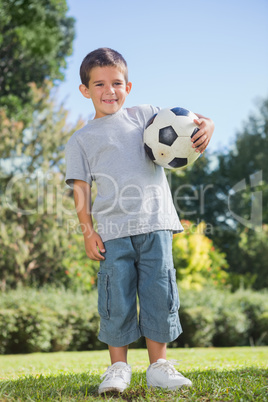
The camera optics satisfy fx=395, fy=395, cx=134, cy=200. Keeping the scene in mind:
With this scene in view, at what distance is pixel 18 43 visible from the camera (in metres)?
14.6

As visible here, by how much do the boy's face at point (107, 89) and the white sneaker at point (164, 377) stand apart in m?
1.67

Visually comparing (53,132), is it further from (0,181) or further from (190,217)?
(190,217)

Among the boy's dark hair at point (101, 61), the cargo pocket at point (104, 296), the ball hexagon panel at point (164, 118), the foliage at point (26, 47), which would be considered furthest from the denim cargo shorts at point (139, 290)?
the foliage at point (26, 47)

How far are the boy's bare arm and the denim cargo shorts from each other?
0.07 metres

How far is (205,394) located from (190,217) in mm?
15695

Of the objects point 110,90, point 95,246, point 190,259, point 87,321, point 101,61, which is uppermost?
point 101,61

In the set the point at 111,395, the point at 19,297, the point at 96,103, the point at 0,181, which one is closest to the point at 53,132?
the point at 0,181

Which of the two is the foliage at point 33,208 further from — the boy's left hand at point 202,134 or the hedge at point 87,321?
the boy's left hand at point 202,134

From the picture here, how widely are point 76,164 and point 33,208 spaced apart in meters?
9.21

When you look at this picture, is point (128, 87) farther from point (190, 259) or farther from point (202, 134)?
point (190, 259)

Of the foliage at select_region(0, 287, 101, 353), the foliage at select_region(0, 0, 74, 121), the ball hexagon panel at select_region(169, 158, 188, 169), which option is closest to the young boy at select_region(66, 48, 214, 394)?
the ball hexagon panel at select_region(169, 158, 188, 169)

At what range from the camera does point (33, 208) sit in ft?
37.8

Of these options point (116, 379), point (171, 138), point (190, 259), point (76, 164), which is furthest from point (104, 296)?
point (190, 259)

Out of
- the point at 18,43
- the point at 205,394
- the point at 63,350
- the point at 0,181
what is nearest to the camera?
the point at 205,394
